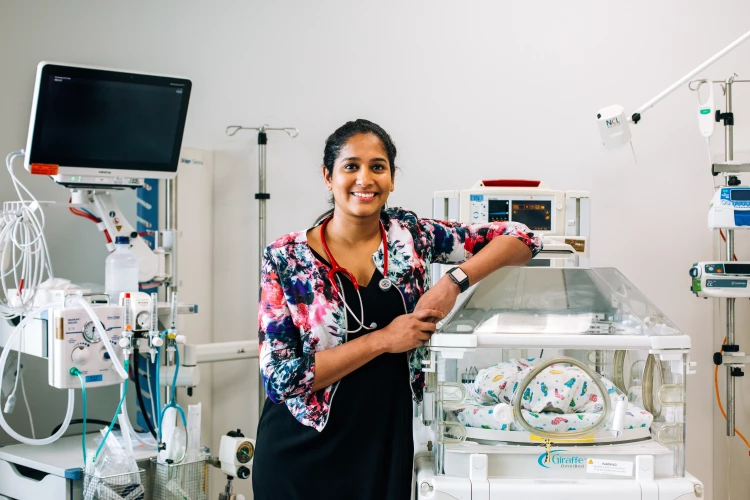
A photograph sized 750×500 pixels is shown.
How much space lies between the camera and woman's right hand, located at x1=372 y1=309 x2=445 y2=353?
1.58 metres

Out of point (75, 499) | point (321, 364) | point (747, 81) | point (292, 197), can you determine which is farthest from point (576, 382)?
point (292, 197)

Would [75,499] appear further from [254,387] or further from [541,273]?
[541,273]

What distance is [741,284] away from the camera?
2.70m

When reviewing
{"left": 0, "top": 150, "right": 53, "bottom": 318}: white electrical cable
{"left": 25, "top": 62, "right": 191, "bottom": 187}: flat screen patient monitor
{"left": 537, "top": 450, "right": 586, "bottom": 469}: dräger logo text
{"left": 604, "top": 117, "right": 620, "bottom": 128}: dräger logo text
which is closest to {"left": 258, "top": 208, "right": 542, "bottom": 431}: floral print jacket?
{"left": 537, "top": 450, "right": 586, "bottom": 469}: dräger logo text

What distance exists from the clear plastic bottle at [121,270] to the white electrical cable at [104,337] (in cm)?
26

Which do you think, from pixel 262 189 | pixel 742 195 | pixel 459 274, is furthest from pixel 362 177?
pixel 262 189

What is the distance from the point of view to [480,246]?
185cm

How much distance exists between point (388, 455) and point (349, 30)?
A: 92.2 inches

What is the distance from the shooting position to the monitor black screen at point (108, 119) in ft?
7.80

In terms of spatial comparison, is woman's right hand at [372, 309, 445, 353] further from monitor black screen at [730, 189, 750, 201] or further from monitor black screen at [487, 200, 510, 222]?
monitor black screen at [730, 189, 750, 201]

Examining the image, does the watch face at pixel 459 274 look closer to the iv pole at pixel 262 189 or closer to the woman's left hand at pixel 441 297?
the woman's left hand at pixel 441 297

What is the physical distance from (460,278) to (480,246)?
19cm

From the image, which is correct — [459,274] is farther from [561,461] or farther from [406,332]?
[561,461]

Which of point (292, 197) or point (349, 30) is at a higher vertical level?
point (349, 30)
